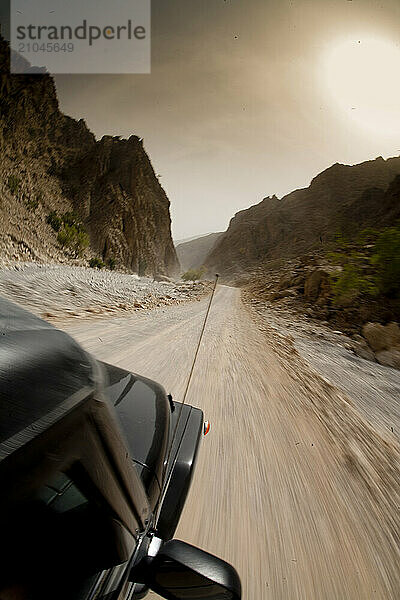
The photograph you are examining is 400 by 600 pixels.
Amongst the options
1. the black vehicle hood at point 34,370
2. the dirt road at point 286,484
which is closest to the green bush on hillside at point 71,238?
the dirt road at point 286,484

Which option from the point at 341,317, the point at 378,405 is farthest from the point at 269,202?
the point at 378,405

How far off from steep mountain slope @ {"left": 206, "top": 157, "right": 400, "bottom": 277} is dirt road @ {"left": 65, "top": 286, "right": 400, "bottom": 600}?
3190 centimetres

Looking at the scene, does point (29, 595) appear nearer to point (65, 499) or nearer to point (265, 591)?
point (65, 499)

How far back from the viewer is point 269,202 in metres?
66.1

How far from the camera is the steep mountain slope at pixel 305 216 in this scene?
35562mm

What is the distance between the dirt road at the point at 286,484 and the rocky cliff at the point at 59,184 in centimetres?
309

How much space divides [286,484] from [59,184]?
12.9m

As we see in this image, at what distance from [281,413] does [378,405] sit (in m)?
1.19

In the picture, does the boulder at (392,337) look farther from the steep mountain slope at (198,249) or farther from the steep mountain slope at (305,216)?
the steep mountain slope at (198,249)

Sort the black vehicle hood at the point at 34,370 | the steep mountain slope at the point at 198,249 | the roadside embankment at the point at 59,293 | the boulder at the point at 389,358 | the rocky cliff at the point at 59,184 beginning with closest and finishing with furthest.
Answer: the black vehicle hood at the point at 34,370, the roadside embankment at the point at 59,293, the boulder at the point at 389,358, the rocky cliff at the point at 59,184, the steep mountain slope at the point at 198,249

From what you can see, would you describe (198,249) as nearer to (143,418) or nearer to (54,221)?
(54,221)

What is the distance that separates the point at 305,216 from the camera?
162 ft

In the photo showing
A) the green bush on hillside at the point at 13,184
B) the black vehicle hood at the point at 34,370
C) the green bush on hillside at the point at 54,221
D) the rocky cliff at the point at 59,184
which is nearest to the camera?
the black vehicle hood at the point at 34,370

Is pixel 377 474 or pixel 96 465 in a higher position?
pixel 96 465
